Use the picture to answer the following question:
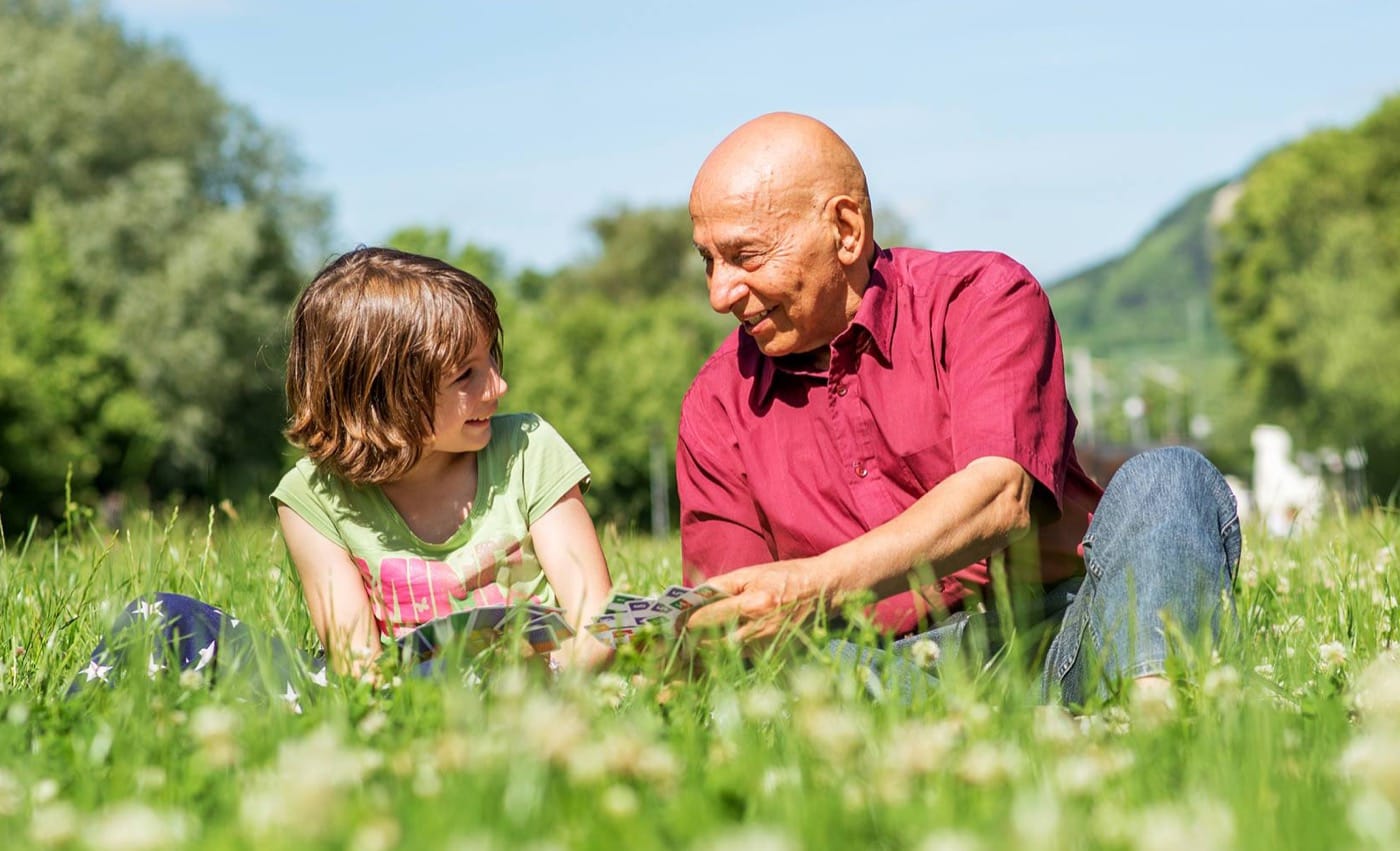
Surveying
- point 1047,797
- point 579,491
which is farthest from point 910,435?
point 1047,797

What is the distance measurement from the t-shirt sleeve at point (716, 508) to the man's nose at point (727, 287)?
41 cm

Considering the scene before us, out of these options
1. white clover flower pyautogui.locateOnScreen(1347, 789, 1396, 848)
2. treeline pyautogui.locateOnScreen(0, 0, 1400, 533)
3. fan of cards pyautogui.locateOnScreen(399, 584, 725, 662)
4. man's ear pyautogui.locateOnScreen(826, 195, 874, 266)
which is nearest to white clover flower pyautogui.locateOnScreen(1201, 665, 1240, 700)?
white clover flower pyautogui.locateOnScreen(1347, 789, 1396, 848)

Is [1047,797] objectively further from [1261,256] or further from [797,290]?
[1261,256]

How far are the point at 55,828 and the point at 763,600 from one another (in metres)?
1.72

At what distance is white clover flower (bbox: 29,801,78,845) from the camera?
1.93m

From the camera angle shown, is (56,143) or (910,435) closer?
(910,435)

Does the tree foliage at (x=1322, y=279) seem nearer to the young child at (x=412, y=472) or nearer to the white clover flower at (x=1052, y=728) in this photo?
the young child at (x=412, y=472)

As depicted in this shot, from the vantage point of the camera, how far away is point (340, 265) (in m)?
4.43

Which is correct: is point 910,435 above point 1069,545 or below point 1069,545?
above

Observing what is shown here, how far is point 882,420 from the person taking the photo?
4320 millimetres

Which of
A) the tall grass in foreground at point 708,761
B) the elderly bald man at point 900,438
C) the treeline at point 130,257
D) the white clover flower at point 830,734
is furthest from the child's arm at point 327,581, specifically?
the treeline at point 130,257

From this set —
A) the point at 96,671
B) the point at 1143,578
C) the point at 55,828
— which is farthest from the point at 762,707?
the point at 96,671

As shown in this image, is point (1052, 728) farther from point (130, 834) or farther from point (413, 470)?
point (413, 470)

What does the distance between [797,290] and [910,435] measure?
503 mm
